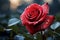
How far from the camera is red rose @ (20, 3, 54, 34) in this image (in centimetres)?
71

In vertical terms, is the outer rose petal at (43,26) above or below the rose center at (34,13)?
below

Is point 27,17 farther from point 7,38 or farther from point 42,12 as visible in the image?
point 7,38

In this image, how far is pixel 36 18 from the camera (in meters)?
0.73

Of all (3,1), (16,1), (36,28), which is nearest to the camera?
(36,28)

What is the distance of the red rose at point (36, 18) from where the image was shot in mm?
715

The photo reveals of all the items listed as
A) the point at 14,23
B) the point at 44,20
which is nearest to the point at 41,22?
the point at 44,20

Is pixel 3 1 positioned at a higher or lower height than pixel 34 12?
higher

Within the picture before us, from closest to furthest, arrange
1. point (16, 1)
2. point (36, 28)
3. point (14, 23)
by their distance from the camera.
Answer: point (36, 28), point (14, 23), point (16, 1)

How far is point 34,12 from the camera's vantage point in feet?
2.49

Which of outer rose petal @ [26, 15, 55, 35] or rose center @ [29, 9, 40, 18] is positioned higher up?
rose center @ [29, 9, 40, 18]

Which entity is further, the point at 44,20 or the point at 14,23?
the point at 14,23

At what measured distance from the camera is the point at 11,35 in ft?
2.83

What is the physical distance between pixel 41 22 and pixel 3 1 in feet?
5.74

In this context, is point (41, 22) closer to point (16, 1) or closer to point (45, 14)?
point (45, 14)
